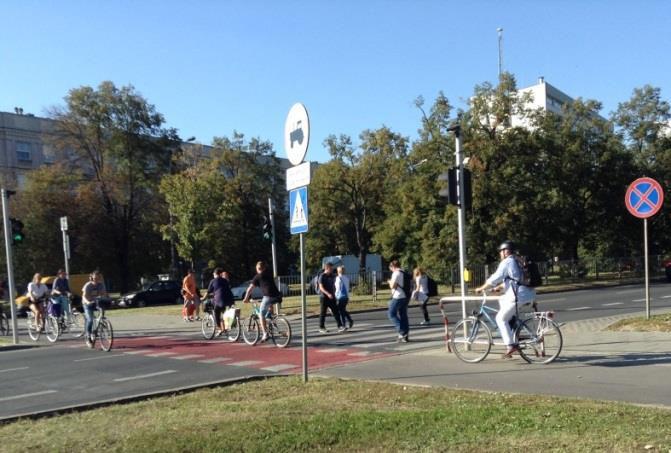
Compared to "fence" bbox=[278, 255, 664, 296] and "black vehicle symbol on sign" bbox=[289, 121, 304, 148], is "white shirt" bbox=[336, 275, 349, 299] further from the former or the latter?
"fence" bbox=[278, 255, 664, 296]

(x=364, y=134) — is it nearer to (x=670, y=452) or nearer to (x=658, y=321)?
(x=658, y=321)

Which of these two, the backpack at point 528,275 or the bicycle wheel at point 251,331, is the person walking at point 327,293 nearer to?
the bicycle wheel at point 251,331

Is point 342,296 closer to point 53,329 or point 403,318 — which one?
point 403,318

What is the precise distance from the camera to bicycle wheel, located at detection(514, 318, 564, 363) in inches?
368

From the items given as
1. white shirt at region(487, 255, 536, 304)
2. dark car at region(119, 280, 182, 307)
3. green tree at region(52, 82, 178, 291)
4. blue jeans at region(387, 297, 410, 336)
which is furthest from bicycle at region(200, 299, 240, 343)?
green tree at region(52, 82, 178, 291)

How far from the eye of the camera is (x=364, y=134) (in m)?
44.5

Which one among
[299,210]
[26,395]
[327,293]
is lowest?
[26,395]

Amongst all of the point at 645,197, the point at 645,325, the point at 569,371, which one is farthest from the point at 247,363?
the point at 645,197

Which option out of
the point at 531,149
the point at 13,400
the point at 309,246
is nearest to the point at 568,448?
the point at 13,400

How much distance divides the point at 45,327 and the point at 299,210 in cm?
1416

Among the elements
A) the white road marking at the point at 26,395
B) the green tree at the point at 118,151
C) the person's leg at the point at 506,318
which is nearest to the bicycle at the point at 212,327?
the white road marking at the point at 26,395

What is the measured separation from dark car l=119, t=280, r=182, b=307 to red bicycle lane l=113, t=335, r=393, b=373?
21.2 metres

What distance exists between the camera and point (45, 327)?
19453 mm

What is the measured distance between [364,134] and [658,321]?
32.8 metres
